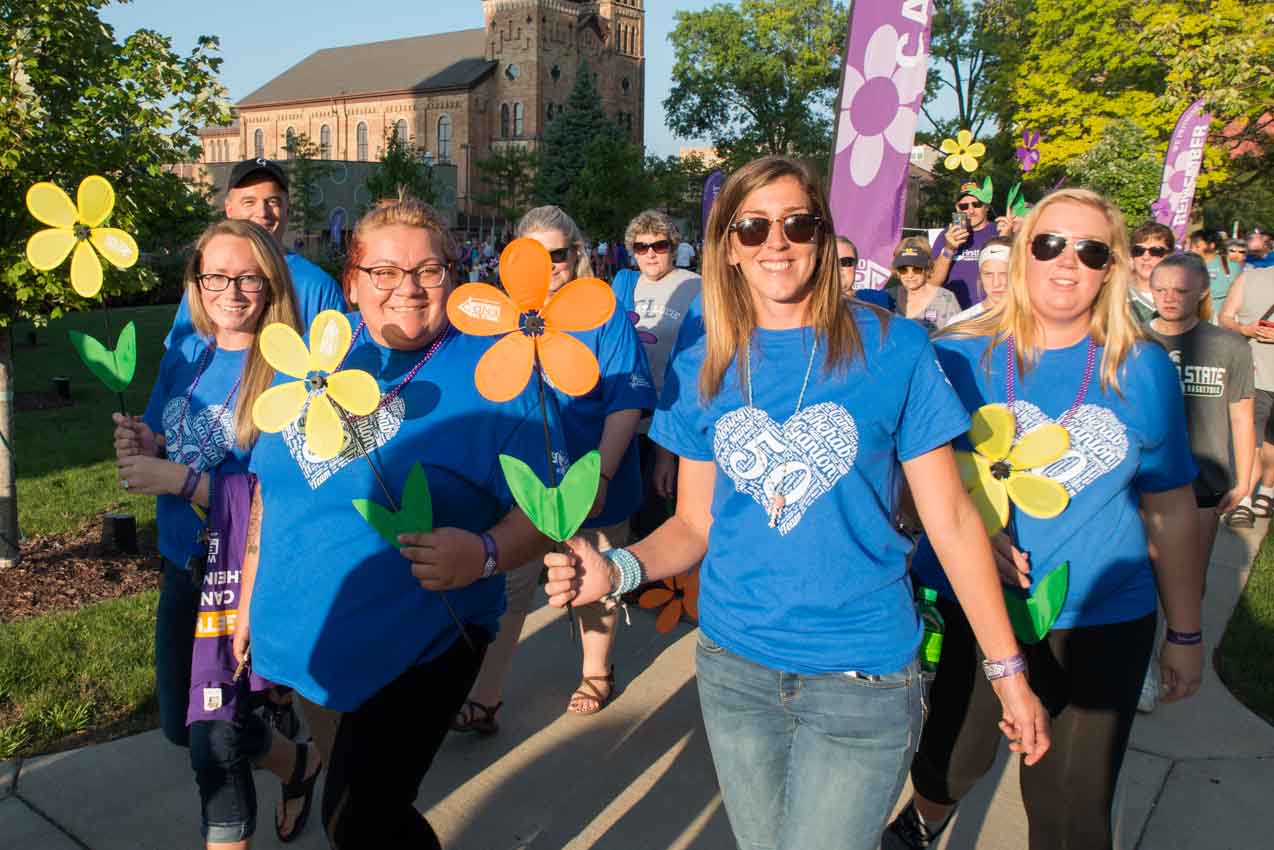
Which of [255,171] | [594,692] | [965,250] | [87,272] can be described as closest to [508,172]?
[965,250]

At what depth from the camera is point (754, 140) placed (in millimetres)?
52406

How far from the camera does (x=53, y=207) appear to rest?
109 inches

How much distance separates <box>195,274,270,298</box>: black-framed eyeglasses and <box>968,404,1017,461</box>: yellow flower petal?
1.95 meters

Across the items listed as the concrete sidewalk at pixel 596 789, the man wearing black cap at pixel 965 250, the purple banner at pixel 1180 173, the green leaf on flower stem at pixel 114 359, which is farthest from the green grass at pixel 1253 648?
the purple banner at pixel 1180 173

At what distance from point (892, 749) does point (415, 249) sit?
1.44 meters

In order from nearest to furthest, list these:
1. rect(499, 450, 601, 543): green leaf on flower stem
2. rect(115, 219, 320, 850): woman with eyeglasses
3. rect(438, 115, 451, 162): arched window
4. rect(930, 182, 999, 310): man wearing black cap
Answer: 1. rect(499, 450, 601, 543): green leaf on flower stem
2. rect(115, 219, 320, 850): woman with eyeglasses
3. rect(930, 182, 999, 310): man wearing black cap
4. rect(438, 115, 451, 162): arched window

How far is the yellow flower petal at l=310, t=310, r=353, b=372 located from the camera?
82.0 inches

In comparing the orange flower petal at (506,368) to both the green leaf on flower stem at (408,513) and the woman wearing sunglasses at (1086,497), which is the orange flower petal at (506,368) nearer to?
the green leaf on flower stem at (408,513)

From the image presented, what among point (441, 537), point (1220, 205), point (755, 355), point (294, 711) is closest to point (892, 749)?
point (755, 355)

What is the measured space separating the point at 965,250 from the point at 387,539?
5.43 m

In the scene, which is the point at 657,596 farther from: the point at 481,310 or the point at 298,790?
the point at 481,310

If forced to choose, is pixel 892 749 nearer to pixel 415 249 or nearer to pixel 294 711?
pixel 415 249

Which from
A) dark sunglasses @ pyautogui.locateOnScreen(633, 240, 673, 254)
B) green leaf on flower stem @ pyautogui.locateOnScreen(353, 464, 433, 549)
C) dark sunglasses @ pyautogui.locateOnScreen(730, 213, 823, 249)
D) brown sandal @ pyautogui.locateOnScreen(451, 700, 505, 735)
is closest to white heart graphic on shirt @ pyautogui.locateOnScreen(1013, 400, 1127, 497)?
dark sunglasses @ pyautogui.locateOnScreen(730, 213, 823, 249)

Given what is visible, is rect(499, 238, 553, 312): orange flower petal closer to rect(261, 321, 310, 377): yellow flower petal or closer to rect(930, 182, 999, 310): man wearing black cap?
rect(261, 321, 310, 377): yellow flower petal
